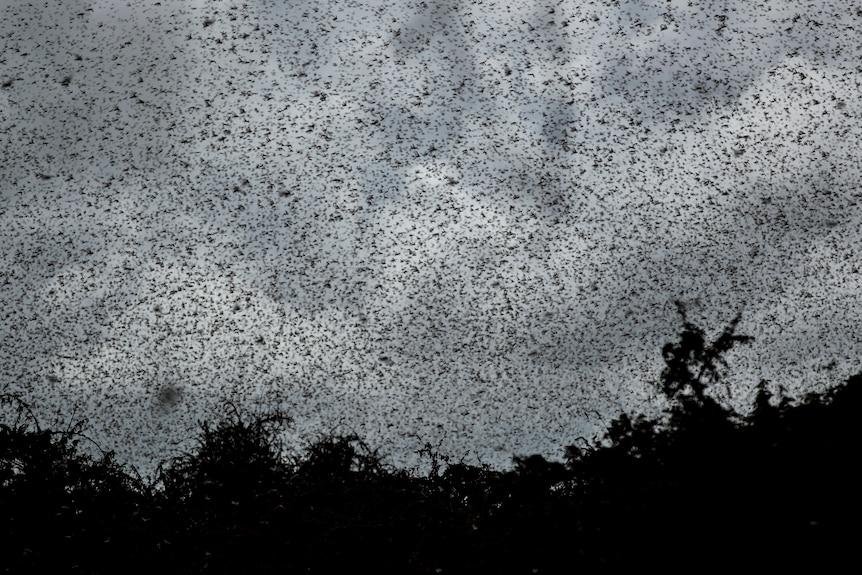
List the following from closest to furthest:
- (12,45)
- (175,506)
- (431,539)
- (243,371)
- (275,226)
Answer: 1. (12,45)
2. (275,226)
3. (243,371)
4. (431,539)
5. (175,506)

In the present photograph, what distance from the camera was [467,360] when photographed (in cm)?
795

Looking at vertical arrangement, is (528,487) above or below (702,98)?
below

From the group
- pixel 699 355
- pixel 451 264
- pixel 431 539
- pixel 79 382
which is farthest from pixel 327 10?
pixel 431 539

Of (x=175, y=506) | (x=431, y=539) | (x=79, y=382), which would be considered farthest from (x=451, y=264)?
(x=175, y=506)

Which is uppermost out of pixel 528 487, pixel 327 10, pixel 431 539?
pixel 327 10

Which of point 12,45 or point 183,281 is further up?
point 12,45

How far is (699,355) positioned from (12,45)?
767 centimetres

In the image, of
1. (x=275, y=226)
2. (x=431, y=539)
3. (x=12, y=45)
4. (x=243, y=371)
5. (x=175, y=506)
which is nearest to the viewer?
(x=12, y=45)

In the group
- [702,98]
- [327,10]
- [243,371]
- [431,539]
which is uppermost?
[327,10]

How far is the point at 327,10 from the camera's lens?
6.69 meters

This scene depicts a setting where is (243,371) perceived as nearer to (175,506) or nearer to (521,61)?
(175,506)

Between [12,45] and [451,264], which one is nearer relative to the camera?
[12,45]

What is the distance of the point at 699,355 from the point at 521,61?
3.86m

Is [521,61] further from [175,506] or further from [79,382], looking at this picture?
[175,506]
